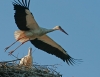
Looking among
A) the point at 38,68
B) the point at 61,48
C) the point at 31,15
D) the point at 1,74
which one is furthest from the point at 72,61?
the point at 1,74

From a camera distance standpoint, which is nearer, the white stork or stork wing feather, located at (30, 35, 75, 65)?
the white stork

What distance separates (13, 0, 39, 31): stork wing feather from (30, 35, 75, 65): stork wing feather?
21.1 inches

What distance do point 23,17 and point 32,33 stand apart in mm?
635

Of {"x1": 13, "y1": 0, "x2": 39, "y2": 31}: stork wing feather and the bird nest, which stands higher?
{"x1": 13, "y1": 0, "x2": 39, "y2": 31}: stork wing feather

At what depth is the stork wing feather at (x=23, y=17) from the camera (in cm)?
1220

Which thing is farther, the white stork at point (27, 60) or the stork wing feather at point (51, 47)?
the stork wing feather at point (51, 47)

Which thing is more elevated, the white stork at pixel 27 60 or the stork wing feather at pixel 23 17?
the stork wing feather at pixel 23 17

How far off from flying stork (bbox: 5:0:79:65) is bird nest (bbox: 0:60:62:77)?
4.92 feet

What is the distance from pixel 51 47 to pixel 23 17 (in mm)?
1378

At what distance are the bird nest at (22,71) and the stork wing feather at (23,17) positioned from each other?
1.47m

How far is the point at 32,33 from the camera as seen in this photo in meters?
13.2

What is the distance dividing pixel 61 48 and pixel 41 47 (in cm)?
49

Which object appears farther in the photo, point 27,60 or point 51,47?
point 51,47

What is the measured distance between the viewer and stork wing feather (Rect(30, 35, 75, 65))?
13586mm
